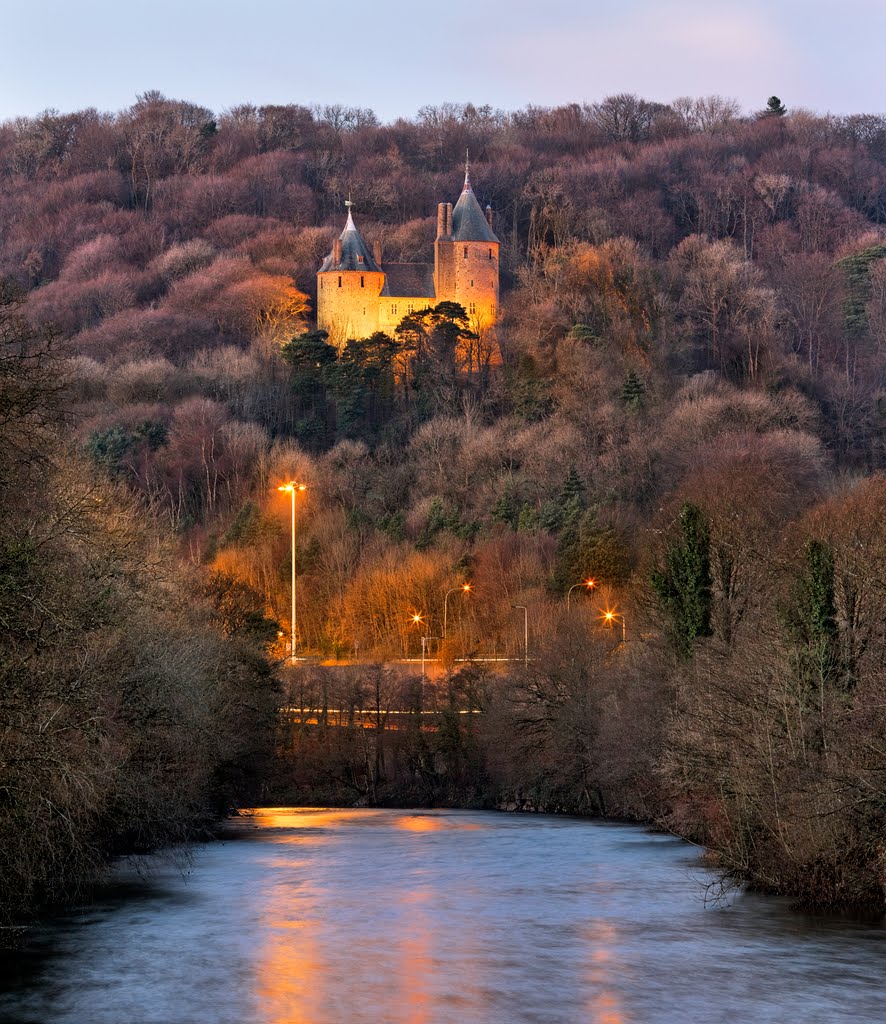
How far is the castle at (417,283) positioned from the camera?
11306 cm

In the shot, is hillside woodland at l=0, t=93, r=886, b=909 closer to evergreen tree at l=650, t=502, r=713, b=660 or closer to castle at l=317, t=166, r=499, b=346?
evergreen tree at l=650, t=502, r=713, b=660

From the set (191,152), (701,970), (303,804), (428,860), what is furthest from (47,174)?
(701,970)

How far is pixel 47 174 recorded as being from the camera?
156m

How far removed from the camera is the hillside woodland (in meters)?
27.6

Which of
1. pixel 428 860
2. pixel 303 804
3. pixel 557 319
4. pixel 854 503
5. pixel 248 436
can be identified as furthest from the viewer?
pixel 557 319

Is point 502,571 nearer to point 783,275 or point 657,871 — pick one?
point 657,871

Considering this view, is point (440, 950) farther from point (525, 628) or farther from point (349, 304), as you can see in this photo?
point (349, 304)

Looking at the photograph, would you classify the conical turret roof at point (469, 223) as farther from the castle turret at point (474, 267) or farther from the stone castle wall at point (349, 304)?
the stone castle wall at point (349, 304)

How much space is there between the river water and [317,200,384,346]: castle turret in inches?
3110

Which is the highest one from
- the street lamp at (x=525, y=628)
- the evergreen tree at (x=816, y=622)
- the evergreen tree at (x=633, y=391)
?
the evergreen tree at (x=633, y=391)

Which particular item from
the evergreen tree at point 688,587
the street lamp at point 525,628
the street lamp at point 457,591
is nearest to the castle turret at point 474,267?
the street lamp at point 457,591

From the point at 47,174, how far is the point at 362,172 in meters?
29.3

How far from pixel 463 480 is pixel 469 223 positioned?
28048mm

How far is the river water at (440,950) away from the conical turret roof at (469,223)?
8150 centimetres
